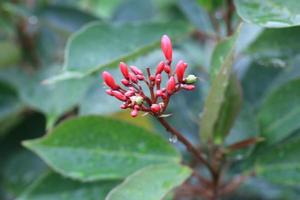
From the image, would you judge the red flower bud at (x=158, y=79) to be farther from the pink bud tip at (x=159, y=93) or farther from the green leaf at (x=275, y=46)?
the green leaf at (x=275, y=46)

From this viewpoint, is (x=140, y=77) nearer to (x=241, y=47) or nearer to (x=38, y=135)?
(x=241, y=47)

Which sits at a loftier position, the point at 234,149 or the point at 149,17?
the point at 149,17

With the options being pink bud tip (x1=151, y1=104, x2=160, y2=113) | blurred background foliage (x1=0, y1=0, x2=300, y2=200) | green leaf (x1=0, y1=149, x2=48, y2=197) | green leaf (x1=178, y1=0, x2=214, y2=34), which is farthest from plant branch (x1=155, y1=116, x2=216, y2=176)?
green leaf (x1=0, y1=149, x2=48, y2=197)

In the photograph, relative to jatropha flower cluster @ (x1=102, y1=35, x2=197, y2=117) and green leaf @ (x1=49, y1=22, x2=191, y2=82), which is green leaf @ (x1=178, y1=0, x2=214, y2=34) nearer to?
green leaf @ (x1=49, y1=22, x2=191, y2=82)

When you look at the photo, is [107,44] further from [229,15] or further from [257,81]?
[257,81]

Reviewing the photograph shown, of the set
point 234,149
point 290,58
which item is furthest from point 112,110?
point 290,58
